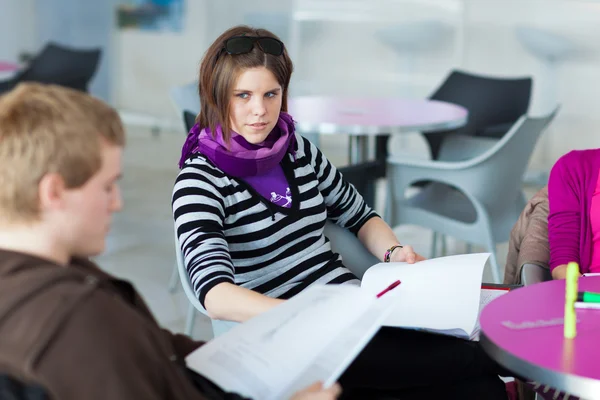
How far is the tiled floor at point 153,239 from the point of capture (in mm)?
3658

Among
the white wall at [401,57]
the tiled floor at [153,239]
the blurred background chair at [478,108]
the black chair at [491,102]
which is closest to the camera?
the tiled floor at [153,239]

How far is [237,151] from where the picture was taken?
75.9 inches

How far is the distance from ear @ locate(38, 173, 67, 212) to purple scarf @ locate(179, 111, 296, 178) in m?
0.85

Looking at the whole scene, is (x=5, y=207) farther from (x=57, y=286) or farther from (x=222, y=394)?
(x=222, y=394)

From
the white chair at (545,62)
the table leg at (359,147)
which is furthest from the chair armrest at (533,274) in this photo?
the white chair at (545,62)

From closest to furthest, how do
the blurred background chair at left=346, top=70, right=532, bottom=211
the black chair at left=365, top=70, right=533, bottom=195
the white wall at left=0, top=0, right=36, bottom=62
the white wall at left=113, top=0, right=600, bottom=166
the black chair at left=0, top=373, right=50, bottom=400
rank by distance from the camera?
the black chair at left=0, top=373, right=50, bottom=400 → the blurred background chair at left=346, top=70, right=532, bottom=211 → the black chair at left=365, top=70, right=533, bottom=195 → the white wall at left=113, top=0, right=600, bottom=166 → the white wall at left=0, top=0, right=36, bottom=62

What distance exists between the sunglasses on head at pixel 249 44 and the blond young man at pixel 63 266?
823 millimetres

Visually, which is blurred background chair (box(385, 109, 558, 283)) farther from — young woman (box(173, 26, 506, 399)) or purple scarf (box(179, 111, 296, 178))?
purple scarf (box(179, 111, 296, 178))

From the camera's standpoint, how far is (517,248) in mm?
2209

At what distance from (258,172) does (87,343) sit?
3.30 feet

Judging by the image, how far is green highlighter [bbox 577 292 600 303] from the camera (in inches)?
59.0

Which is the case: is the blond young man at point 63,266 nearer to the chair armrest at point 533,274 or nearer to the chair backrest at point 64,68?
the chair armrest at point 533,274

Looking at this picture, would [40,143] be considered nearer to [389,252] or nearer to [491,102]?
[389,252]

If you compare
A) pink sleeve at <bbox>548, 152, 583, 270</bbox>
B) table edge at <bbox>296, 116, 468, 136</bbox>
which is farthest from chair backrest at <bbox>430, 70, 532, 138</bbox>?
pink sleeve at <bbox>548, 152, 583, 270</bbox>
